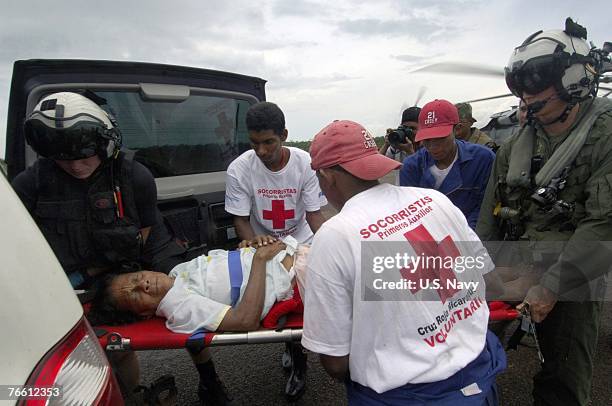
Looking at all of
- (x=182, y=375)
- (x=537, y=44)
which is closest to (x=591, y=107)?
(x=537, y=44)

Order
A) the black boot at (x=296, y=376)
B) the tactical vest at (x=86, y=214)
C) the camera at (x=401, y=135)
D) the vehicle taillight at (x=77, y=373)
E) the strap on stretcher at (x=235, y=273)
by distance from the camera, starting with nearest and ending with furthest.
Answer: the vehicle taillight at (x=77, y=373)
the tactical vest at (x=86, y=214)
the strap on stretcher at (x=235, y=273)
the black boot at (x=296, y=376)
the camera at (x=401, y=135)

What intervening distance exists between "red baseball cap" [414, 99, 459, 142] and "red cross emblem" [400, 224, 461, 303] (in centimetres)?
139

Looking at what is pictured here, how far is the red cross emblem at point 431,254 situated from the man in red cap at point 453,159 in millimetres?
1394

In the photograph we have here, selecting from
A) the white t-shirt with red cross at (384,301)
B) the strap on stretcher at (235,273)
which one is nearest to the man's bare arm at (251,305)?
the strap on stretcher at (235,273)

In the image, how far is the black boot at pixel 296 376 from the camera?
2.38m

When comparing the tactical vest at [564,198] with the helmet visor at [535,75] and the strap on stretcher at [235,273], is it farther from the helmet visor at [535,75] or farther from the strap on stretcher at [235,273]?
the strap on stretcher at [235,273]

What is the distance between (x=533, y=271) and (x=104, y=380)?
1.85 meters

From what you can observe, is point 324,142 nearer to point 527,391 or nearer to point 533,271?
point 533,271

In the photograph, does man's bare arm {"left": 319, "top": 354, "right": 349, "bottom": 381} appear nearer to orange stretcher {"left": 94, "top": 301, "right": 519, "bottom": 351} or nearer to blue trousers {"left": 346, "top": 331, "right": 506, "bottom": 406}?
blue trousers {"left": 346, "top": 331, "right": 506, "bottom": 406}

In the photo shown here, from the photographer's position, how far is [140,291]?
77.4 inches

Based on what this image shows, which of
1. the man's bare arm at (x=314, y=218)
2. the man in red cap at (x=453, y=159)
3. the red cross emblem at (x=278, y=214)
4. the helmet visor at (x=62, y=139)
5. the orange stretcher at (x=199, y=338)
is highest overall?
the helmet visor at (x=62, y=139)

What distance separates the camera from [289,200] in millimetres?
2578

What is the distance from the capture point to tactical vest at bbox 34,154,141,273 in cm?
177

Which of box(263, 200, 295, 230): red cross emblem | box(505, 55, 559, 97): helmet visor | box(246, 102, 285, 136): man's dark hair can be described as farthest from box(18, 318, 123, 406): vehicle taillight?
box(505, 55, 559, 97): helmet visor
